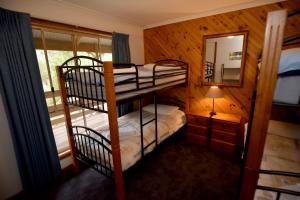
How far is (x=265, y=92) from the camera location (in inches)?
25.2

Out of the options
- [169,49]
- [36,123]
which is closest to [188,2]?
[169,49]

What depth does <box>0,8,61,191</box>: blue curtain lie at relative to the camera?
1595 mm

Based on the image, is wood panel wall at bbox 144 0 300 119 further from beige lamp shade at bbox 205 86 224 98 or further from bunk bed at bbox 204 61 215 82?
beige lamp shade at bbox 205 86 224 98

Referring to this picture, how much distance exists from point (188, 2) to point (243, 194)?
2496 mm

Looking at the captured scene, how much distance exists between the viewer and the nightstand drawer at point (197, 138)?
2873 millimetres

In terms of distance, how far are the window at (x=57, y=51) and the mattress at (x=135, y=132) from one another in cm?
80

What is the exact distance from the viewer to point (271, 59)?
0.61m

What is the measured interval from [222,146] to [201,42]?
1979mm

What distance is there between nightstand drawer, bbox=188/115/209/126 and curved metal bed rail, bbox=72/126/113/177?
171 cm

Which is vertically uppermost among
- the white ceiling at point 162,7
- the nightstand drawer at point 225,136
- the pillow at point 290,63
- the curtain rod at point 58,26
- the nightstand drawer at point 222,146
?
the white ceiling at point 162,7

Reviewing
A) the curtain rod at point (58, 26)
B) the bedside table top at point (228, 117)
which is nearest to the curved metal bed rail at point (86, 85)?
the curtain rod at point (58, 26)

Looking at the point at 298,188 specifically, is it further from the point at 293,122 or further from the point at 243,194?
the point at 293,122

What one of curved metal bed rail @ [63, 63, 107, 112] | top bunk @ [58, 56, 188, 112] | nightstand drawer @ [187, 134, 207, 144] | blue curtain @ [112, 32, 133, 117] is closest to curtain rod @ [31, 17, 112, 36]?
blue curtain @ [112, 32, 133, 117]

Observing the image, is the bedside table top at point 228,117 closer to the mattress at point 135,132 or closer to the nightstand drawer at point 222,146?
the nightstand drawer at point 222,146
